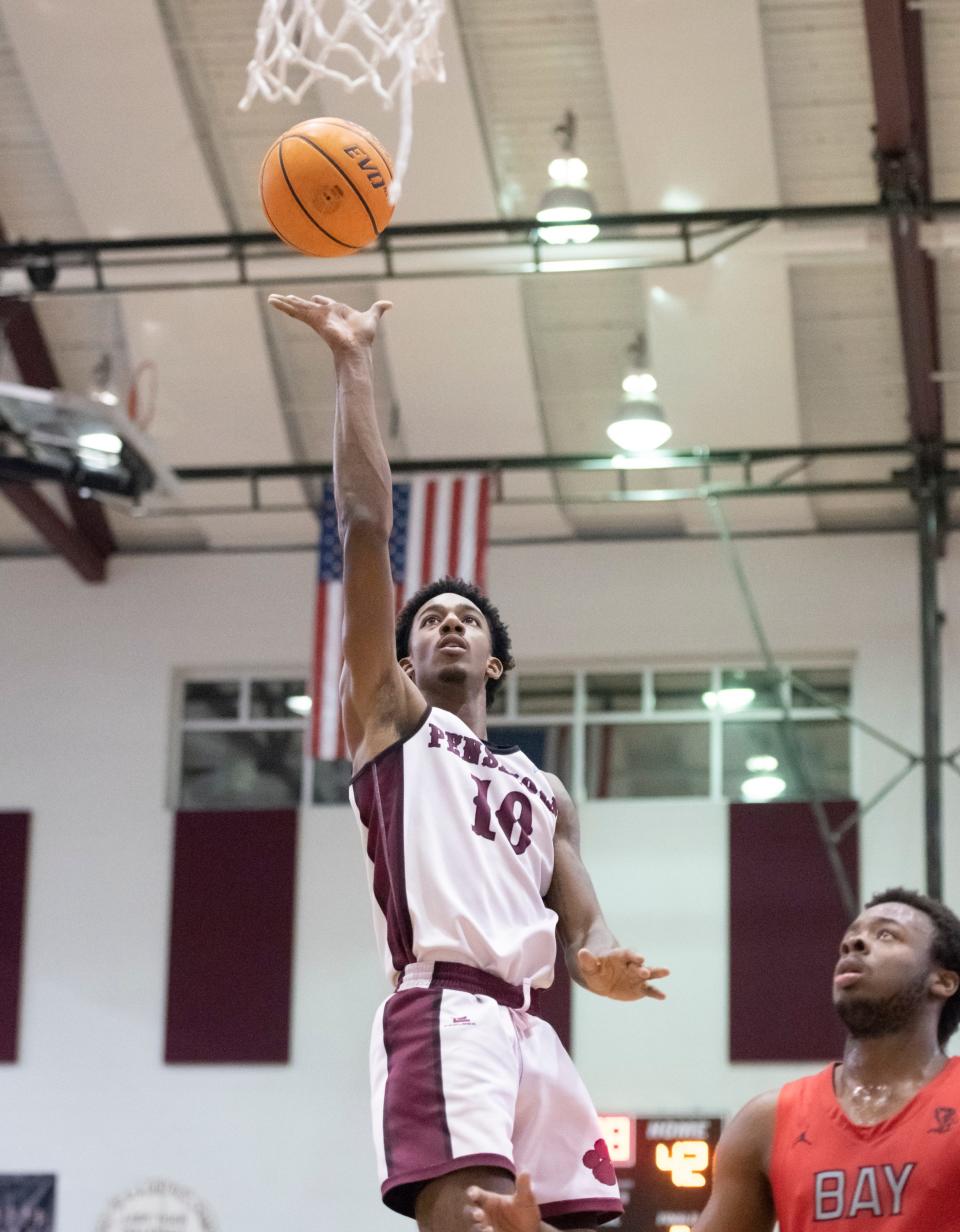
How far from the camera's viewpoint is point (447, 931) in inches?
187

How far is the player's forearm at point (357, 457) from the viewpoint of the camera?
15.9 ft

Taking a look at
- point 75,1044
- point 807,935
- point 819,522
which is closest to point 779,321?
point 819,522

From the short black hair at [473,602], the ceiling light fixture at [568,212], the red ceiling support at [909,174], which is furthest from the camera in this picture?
the ceiling light fixture at [568,212]

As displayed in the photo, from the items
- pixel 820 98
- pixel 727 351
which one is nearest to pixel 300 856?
pixel 727 351

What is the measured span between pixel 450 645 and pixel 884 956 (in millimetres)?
1526

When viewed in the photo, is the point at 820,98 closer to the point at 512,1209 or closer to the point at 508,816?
the point at 508,816

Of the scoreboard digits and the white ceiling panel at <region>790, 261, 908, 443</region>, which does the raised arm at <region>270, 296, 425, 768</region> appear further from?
the white ceiling panel at <region>790, 261, 908, 443</region>

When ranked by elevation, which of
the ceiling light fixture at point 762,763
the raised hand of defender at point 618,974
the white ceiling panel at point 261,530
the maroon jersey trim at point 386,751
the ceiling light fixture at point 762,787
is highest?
the white ceiling panel at point 261,530

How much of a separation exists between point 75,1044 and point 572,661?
5741 millimetres

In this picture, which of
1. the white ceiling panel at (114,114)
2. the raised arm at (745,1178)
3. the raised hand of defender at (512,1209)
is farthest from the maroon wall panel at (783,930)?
the raised hand of defender at (512,1209)

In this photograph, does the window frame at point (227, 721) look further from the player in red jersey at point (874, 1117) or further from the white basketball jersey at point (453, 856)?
the white basketball jersey at point (453, 856)

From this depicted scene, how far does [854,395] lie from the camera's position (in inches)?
677

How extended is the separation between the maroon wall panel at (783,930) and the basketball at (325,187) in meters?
11.9

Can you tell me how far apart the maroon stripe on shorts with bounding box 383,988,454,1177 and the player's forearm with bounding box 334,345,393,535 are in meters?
1.18
